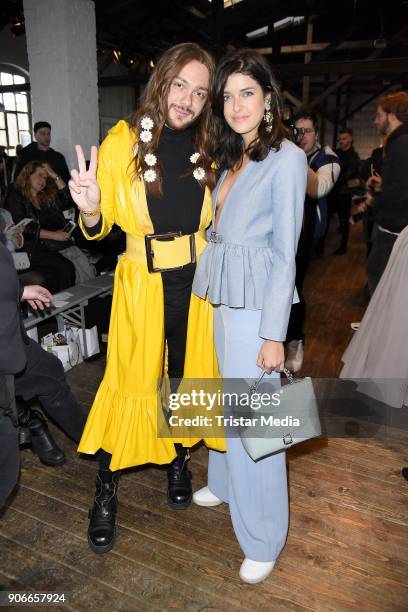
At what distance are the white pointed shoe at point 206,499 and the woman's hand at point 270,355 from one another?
0.85 meters

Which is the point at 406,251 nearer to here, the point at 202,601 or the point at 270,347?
the point at 270,347

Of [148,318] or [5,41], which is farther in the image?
[5,41]

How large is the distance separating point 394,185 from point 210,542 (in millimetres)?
2381

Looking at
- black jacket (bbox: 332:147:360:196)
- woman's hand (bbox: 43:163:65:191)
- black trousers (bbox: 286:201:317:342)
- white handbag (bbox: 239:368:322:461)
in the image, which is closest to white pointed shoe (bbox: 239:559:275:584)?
white handbag (bbox: 239:368:322:461)

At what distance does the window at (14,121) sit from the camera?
14.0m

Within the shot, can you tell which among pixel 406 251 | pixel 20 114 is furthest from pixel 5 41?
pixel 406 251

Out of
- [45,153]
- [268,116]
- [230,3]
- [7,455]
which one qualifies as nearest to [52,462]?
[7,455]

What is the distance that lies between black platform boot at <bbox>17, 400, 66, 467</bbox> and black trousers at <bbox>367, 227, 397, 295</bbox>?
238 centimetres

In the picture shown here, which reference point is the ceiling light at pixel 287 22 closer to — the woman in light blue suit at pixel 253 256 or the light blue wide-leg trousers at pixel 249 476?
the woman in light blue suit at pixel 253 256

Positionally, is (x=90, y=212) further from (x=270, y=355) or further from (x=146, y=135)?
(x=270, y=355)

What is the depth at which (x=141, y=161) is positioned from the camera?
5.32 ft

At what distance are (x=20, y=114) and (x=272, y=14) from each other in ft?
→ 27.2

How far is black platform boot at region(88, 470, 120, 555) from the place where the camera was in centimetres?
181

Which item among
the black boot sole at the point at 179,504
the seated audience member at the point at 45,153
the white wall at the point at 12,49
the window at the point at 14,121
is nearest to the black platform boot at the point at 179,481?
the black boot sole at the point at 179,504
